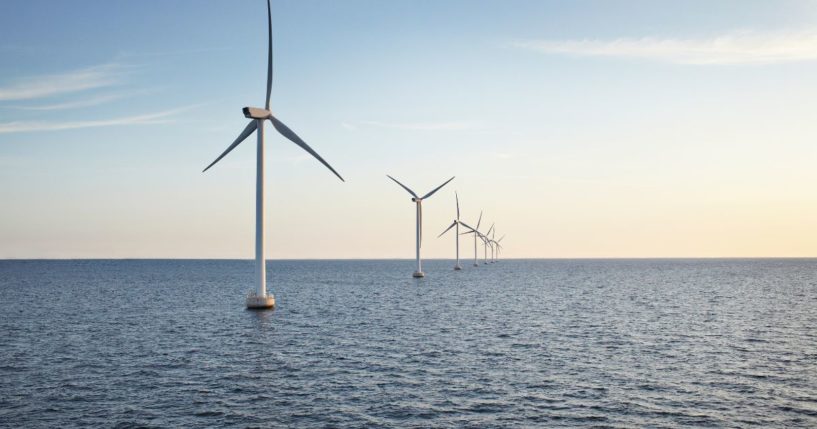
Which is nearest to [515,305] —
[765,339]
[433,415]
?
[765,339]

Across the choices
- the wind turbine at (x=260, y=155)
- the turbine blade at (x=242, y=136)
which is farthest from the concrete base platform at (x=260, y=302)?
the turbine blade at (x=242, y=136)

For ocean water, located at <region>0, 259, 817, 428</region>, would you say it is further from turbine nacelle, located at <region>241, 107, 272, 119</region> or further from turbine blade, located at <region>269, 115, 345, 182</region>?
turbine nacelle, located at <region>241, 107, 272, 119</region>

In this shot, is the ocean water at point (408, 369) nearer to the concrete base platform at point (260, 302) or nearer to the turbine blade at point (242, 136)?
the concrete base platform at point (260, 302)

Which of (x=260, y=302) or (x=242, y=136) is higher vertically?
(x=242, y=136)

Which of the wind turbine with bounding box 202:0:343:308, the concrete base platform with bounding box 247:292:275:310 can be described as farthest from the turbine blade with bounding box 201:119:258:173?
the concrete base platform with bounding box 247:292:275:310

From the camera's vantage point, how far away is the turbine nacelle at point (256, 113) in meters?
83.9

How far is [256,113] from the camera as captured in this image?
84938 mm

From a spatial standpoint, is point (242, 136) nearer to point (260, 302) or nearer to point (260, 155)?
point (260, 155)

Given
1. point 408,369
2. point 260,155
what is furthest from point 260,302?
point 408,369

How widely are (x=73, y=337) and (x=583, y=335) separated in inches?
2218

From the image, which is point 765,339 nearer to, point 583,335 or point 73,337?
point 583,335

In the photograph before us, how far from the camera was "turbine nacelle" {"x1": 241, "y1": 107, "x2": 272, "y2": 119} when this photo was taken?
8394 cm

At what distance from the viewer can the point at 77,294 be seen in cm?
14138

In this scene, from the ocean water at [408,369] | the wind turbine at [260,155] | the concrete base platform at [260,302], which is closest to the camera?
the ocean water at [408,369]
